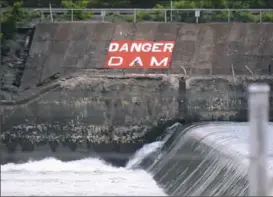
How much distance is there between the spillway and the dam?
0.43 feet

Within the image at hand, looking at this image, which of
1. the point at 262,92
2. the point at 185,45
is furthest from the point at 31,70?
the point at 262,92

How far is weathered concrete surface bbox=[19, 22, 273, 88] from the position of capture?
1831 cm

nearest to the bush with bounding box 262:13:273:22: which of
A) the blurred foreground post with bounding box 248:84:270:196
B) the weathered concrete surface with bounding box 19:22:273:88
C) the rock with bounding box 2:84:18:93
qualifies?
the weathered concrete surface with bounding box 19:22:273:88

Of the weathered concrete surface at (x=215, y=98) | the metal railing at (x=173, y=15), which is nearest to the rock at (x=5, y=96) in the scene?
the metal railing at (x=173, y=15)

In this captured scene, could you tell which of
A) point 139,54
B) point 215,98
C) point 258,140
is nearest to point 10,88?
point 139,54

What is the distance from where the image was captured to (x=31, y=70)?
61.0 ft

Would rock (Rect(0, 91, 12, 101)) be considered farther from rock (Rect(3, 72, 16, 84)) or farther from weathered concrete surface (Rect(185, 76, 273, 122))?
weathered concrete surface (Rect(185, 76, 273, 122))

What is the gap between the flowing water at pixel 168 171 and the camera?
222 inches

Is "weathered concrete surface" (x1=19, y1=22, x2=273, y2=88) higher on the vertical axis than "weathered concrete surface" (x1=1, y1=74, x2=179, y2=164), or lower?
higher

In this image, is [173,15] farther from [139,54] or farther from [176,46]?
[139,54]

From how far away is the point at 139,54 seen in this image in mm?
18719

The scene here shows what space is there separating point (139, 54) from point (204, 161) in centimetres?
823

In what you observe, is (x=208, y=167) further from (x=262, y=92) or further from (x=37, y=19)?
(x=37, y=19)

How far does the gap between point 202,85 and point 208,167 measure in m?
7.24
